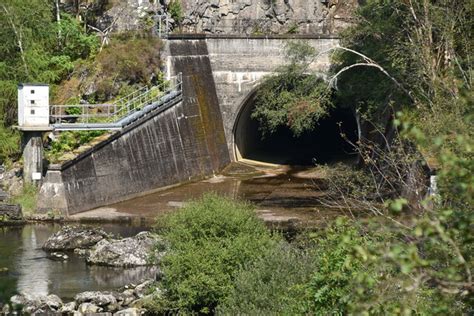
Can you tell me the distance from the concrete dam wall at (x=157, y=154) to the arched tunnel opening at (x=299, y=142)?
9.49 feet

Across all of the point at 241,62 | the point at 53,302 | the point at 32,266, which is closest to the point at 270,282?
the point at 53,302

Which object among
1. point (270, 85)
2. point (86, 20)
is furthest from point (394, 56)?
point (86, 20)

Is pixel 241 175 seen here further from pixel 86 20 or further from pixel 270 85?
pixel 86 20

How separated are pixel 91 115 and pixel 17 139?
381 cm

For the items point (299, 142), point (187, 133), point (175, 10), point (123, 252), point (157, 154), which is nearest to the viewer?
point (123, 252)

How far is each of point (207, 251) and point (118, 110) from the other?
18.4 meters

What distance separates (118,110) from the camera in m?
40.1

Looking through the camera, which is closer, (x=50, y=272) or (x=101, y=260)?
(x=50, y=272)

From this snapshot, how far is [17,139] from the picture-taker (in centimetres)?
4006

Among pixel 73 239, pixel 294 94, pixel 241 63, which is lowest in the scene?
pixel 73 239

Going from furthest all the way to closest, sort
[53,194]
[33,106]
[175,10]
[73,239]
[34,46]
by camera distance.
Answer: [175,10] < [34,46] < [33,106] < [53,194] < [73,239]

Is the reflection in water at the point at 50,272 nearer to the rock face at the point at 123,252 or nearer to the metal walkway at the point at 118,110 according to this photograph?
the rock face at the point at 123,252

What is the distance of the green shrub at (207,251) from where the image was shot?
22.6 meters

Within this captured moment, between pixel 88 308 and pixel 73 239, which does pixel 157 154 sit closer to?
pixel 73 239
